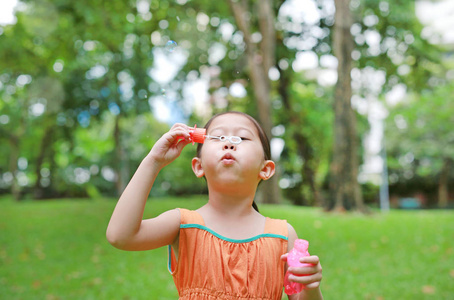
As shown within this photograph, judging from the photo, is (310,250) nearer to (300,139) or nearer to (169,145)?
→ (169,145)

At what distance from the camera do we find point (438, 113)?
25.5m

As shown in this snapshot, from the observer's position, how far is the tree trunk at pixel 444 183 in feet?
89.1

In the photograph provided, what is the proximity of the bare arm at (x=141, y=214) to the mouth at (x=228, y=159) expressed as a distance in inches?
6.3

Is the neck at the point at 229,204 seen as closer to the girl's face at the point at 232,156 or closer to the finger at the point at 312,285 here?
the girl's face at the point at 232,156

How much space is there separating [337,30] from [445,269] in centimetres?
688

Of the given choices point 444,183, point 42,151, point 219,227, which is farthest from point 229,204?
point 444,183

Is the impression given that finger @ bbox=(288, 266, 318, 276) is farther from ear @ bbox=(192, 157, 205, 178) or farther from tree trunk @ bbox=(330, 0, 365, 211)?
tree trunk @ bbox=(330, 0, 365, 211)

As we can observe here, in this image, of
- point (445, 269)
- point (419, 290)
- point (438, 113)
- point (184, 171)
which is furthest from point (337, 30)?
point (438, 113)

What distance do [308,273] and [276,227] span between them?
1.04ft

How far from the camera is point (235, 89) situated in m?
2.67

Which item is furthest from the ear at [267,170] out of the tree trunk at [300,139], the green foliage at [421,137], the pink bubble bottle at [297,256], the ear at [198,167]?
the green foliage at [421,137]

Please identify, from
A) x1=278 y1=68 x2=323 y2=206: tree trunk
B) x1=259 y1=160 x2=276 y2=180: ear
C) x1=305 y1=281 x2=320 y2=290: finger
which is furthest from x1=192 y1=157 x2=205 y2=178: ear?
x1=278 y1=68 x2=323 y2=206: tree trunk

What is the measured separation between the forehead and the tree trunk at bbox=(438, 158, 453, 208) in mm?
28207

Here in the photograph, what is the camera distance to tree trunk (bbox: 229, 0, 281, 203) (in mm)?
11680
